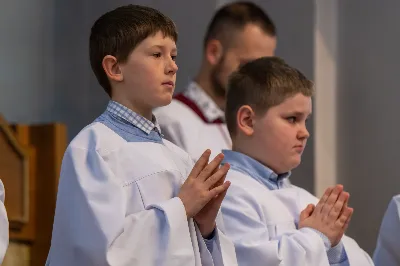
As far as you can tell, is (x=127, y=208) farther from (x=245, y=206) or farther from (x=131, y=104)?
(x=245, y=206)

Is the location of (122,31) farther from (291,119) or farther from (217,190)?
(291,119)

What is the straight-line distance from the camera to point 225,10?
425cm

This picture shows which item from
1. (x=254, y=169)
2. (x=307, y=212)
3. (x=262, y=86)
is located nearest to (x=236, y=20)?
(x=262, y=86)

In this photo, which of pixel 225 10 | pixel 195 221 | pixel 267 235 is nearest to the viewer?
pixel 195 221

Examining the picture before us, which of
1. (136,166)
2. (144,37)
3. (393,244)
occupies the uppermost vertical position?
(144,37)

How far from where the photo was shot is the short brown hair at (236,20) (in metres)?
4.14

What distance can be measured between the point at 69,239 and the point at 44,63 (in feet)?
9.46

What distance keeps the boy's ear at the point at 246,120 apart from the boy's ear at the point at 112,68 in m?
0.70

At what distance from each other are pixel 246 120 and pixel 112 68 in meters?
0.73

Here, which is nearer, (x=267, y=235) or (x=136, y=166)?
(x=136, y=166)

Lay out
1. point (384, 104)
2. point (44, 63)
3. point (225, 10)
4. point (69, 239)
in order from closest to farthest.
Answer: point (69, 239) → point (225, 10) → point (384, 104) → point (44, 63)

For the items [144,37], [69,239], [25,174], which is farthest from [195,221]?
[25,174]

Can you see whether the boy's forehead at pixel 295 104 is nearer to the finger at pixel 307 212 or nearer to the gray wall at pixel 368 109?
the finger at pixel 307 212

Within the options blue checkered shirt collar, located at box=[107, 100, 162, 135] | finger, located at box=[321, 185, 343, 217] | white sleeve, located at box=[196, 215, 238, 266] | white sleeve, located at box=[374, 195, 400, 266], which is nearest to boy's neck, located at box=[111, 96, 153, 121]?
blue checkered shirt collar, located at box=[107, 100, 162, 135]
